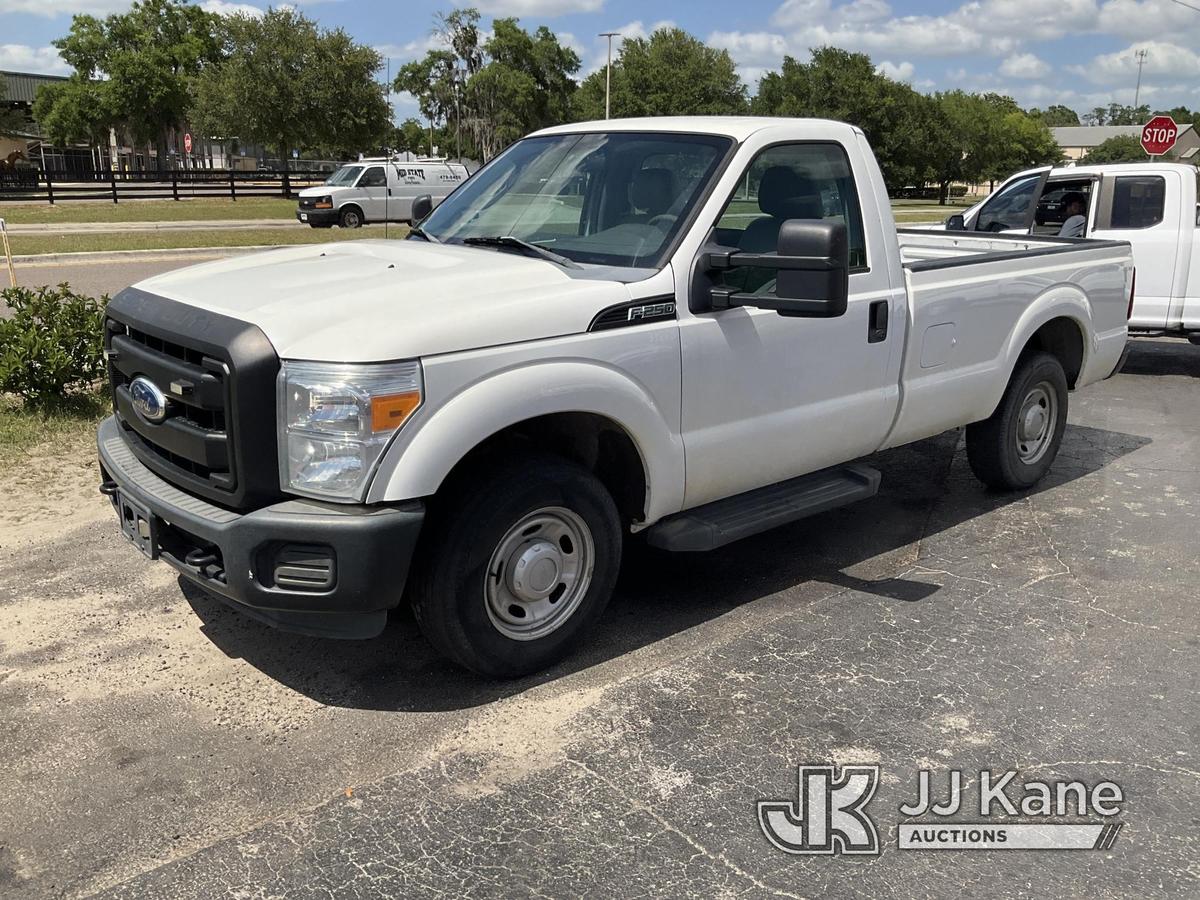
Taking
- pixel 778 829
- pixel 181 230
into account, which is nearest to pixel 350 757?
pixel 778 829

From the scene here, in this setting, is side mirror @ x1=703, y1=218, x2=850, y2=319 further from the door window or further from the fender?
the door window

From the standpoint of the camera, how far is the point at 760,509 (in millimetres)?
4617

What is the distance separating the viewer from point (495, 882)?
2943 millimetres

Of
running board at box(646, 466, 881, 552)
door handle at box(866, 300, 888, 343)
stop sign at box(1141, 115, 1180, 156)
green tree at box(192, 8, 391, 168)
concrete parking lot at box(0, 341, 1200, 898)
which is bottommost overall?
concrete parking lot at box(0, 341, 1200, 898)

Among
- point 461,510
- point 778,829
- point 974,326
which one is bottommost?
point 778,829

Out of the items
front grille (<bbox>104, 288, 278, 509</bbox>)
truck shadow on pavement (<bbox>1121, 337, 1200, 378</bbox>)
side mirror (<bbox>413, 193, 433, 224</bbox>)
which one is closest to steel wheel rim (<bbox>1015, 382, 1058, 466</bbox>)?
side mirror (<bbox>413, 193, 433, 224</bbox>)

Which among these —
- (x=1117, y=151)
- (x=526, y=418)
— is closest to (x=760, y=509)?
(x=526, y=418)

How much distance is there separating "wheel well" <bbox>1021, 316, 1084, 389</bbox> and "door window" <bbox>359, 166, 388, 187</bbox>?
25.2 metres

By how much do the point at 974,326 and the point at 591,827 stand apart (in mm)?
3527

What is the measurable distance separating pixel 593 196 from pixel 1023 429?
3152 millimetres

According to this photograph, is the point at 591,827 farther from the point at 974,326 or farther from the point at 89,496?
the point at 89,496

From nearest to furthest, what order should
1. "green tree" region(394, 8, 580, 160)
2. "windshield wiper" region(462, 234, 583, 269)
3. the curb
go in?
"windshield wiper" region(462, 234, 583, 269) < the curb < "green tree" region(394, 8, 580, 160)

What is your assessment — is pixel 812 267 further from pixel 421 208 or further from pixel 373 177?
pixel 373 177

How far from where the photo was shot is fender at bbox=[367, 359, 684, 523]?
3420mm
